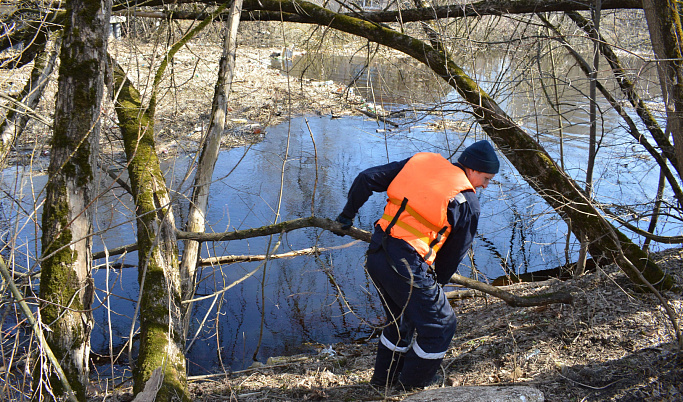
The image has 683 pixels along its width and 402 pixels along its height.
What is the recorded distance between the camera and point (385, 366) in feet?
11.6

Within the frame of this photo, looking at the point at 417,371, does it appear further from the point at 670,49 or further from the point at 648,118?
the point at 648,118

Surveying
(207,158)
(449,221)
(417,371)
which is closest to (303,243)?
(207,158)

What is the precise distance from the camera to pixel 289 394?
363 cm

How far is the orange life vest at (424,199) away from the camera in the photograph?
2951 mm

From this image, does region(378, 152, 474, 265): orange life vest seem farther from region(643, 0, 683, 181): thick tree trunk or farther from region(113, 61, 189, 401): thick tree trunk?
region(643, 0, 683, 181): thick tree trunk

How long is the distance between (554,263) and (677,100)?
357 cm

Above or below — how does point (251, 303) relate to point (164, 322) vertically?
below

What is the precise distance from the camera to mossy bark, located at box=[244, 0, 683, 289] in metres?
4.04

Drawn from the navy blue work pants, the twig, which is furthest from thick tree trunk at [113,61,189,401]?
the navy blue work pants

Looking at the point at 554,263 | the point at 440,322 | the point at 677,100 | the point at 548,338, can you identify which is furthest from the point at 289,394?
the point at 554,263

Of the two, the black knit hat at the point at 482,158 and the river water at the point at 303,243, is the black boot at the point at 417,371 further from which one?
the black knit hat at the point at 482,158

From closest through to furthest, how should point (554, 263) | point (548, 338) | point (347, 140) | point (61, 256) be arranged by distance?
point (61, 256), point (548, 338), point (554, 263), point (347, 140)

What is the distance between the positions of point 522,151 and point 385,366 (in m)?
2.32

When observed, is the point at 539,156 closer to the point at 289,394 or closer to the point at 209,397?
the point at 289,394
